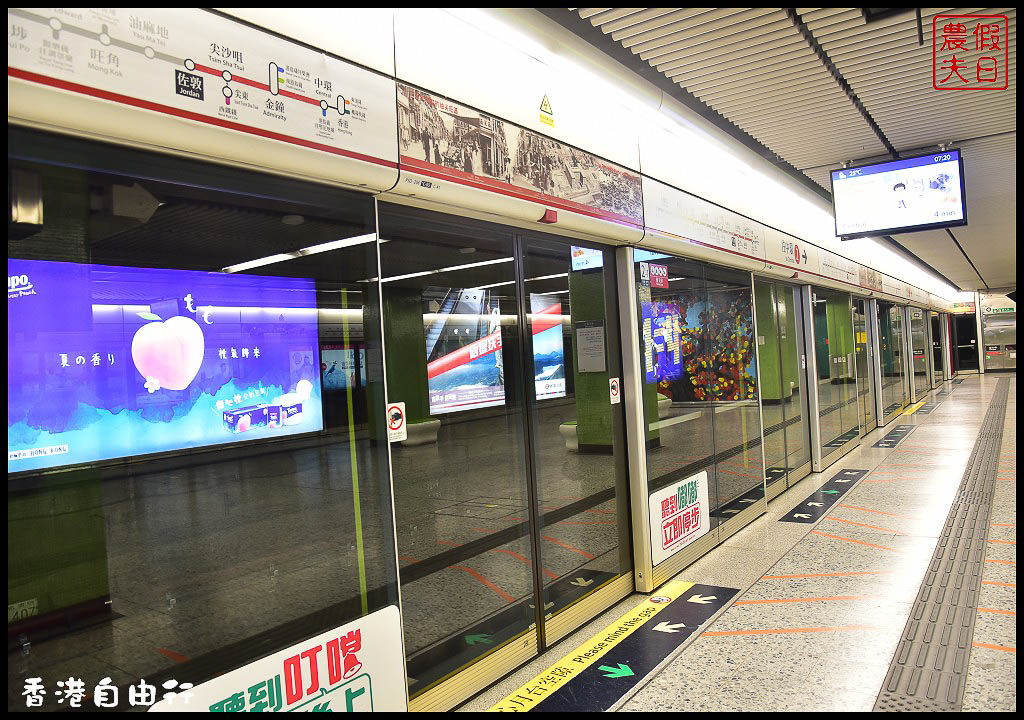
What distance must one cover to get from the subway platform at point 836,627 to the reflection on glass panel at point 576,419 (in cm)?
32

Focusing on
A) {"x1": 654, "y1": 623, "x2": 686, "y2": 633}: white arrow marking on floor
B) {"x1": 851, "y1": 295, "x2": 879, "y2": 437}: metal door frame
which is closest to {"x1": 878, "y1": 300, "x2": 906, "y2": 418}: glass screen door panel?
{"x1": 851, "y1": 295, "x2": 879, "y2": 437}: metal door frame

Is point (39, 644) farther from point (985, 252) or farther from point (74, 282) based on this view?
point (985, 252)

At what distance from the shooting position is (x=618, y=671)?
9.98 feet

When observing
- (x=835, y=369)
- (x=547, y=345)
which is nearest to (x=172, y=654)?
(x=547, y=345)

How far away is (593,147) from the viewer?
364 centimetres

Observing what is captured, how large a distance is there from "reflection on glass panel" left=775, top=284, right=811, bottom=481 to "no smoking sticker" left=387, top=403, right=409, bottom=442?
580cm

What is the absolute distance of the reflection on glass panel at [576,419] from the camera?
3535mm

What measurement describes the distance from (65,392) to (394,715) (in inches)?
63.3

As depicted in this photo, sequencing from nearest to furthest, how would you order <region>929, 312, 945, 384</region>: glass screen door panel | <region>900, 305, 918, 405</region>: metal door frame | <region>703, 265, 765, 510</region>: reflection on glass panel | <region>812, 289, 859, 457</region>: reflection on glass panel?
<region>703, 265, 765, 510</region>: reflection on glass panel, <region>812, 289, 859, 457</region>: reflection on glass panel, <region>900, 305, 918, 405</region>: metal door frame, <region>929, 312, 945, 384</region>: glass screen door panel

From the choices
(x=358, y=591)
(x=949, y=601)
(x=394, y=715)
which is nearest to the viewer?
(x=394, y=715)

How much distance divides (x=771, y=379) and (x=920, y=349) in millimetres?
13996

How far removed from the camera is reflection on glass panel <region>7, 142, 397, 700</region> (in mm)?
2000

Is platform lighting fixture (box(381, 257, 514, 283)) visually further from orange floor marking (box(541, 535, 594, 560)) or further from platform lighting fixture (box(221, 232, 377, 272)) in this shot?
orange floor marking (box(541, 535, 594, 560))

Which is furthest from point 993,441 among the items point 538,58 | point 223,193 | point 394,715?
point 223,193
